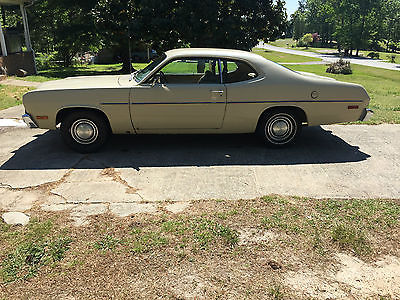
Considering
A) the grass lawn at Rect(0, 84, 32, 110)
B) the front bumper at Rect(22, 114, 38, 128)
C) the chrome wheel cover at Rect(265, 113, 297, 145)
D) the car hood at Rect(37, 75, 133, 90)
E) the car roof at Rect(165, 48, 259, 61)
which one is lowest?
the grass lawn at Rect(0, 84, 32, 110)

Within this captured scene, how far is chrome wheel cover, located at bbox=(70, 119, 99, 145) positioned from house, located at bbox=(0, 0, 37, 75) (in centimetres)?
1280

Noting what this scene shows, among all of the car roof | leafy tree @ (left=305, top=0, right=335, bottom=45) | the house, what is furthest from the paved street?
leafy tree @ (left=305, top=0, right=335, bottom=45)

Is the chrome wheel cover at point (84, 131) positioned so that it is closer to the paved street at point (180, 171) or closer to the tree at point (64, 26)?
the paved street at point (180, 171)

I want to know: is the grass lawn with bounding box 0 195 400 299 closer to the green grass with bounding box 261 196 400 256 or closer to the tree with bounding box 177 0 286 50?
the green grass with bounding box 261 196 400 256

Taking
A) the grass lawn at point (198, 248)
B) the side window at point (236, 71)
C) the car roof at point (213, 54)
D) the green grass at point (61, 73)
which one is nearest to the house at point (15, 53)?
the green grass at point (61, 73)

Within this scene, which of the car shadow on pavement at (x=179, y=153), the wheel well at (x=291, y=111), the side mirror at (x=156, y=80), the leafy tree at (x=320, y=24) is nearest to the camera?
the car shadow on pavement at (x=179, y=153)

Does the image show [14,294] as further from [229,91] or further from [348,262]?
[229,91]

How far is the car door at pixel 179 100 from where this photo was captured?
5.44 meters

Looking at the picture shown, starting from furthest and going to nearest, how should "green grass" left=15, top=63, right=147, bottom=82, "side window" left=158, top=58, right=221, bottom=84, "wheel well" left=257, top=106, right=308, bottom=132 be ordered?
"green grass" left=15, top=63, right=147, bottom=82 < "wheel well" left=257, top=106, right=308, bottom=132 < "side window" left=158, top=58, right=221, bottom=84

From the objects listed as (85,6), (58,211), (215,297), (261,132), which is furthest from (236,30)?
(215,297)

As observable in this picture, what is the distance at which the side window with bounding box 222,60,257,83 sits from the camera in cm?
560

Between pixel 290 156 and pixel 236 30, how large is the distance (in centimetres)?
1234

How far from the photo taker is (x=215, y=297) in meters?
2.71

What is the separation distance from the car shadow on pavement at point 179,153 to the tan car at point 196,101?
342 millimetres
